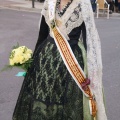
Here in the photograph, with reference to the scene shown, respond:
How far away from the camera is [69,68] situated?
131 inches

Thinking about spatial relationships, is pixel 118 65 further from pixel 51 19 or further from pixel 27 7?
pixel 27 7

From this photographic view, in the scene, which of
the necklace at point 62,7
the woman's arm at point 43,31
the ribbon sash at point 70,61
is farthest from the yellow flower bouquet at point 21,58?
Answer: the necklace at point 62,7

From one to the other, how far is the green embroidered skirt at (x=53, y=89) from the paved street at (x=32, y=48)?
1709 mm

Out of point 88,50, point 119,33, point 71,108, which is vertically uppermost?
point 88,50

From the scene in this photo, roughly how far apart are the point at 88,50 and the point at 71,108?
1.59 feet

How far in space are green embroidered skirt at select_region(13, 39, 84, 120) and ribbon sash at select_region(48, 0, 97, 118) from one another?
45 mm

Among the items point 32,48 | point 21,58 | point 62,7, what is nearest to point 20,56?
point 21,58

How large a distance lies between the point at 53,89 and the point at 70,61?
0.87 ft

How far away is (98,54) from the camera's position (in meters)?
3.29

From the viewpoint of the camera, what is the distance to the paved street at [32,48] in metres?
5.59

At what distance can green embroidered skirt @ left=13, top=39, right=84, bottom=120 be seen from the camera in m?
3.35

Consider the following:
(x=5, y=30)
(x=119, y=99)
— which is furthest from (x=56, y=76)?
(x=5, y=30)

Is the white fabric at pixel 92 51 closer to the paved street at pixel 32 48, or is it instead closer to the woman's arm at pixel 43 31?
the woman's arm at pixel 43 31

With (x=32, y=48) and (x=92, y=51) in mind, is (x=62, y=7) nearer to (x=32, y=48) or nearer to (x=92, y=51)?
(x=92, y=51)
